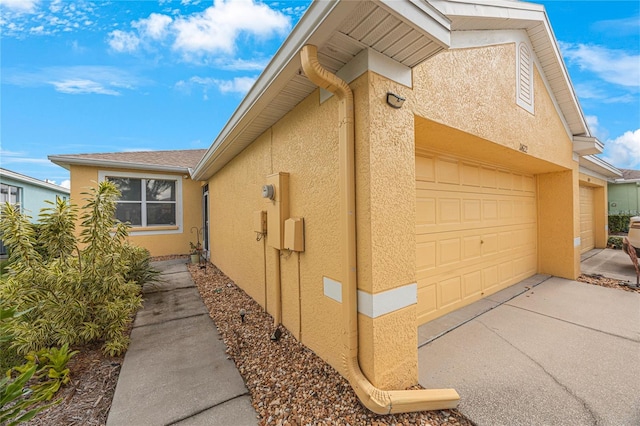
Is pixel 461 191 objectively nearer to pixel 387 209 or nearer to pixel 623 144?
pixel 387 209

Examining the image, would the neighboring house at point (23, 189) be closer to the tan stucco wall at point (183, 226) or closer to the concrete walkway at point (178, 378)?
the tan stucco wall at point (183, 226)

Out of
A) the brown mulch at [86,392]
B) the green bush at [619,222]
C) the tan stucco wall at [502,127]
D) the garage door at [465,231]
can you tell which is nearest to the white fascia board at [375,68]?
the tan stucco wall at [502,127]

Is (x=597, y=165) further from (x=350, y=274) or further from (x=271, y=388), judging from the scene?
(x=271, y=388)

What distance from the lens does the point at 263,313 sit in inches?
160

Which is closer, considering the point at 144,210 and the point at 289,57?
the point at 289,57

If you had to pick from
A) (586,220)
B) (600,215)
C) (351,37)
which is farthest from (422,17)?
(600,215)

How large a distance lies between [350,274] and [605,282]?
6.96m

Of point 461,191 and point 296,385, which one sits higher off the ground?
point 461,191

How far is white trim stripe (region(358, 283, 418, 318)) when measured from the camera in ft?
6.73

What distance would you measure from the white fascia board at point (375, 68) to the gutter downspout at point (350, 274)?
6.7 inches

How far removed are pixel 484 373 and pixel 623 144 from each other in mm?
37716

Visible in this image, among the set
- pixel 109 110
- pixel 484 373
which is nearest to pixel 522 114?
pixel 484 373

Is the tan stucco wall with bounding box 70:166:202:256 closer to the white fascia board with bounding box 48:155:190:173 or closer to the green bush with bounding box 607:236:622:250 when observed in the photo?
the white fascia board with bounding box 48:155:190:173

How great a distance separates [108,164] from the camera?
26.4 feet
